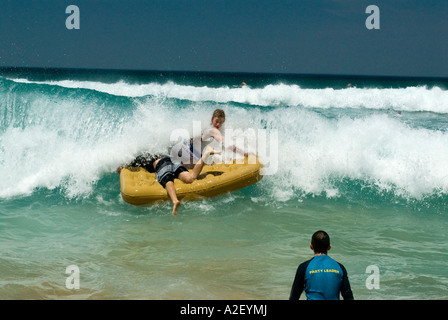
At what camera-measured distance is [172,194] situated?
6043 millimetres

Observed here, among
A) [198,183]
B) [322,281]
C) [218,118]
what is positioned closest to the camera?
[322,281]

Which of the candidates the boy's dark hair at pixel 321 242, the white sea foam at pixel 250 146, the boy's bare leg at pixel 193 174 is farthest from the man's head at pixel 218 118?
the boy's dark hair at pixel 321 242

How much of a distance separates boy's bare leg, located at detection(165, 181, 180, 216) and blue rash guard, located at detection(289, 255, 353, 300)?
318cm

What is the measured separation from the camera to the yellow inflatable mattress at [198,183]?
6.15 m

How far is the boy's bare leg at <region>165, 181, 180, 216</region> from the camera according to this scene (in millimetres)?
5934

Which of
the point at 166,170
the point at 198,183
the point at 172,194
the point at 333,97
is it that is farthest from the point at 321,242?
the point at 333,97

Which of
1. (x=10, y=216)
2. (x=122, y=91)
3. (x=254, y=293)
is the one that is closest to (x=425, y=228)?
(x=254, y=293)

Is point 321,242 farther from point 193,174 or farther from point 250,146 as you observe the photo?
point 250,146

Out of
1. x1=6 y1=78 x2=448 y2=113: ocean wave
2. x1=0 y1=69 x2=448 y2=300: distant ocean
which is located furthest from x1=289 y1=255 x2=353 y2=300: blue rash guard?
x1=6 y1=78 x2=448 y2=113: ocean wave

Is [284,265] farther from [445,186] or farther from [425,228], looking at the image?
[445,186]

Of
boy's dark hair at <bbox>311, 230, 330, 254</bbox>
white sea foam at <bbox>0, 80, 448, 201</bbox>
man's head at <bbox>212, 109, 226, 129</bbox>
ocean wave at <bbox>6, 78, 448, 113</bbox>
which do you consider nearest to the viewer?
boy's dark hair at <bbox>311, 230, 330, 254</bbox>

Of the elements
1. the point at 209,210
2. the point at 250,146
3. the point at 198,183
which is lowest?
the point at 209,210

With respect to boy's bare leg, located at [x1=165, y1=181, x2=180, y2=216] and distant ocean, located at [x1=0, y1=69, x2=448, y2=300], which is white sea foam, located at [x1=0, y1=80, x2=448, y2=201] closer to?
distant ocean, located at [x1=0, y1=69, x2=448, y2=300]

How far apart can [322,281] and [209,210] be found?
Answer: 356 centimetres
